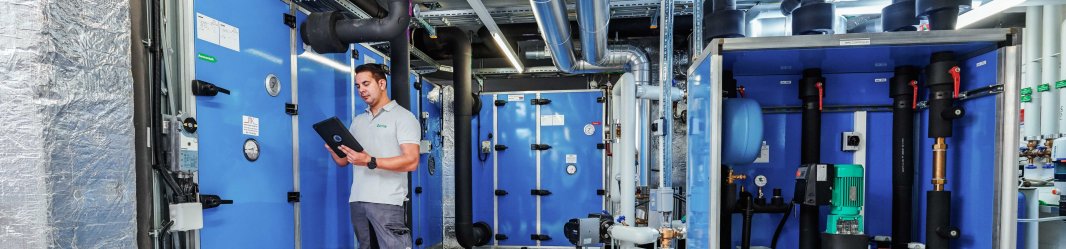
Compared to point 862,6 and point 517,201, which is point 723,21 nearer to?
point 862,6

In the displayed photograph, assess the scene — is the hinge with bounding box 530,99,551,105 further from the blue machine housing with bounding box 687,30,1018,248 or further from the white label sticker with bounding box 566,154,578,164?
the blue machine housing with bounding box 687,30,1018,248

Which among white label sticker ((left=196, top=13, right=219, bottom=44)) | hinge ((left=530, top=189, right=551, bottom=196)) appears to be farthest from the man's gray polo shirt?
hinge ((left=530, top=189, right=551, bottom=196))

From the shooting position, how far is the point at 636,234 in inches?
103

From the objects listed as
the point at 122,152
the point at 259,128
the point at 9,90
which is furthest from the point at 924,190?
the point at 9,90

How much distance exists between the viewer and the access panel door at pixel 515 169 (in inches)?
213

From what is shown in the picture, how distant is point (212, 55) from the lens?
2.06 meters

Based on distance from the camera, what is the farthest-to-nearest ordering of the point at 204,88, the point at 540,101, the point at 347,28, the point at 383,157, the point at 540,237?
the point at 540,237 → the point at 540,101 → the point at 383,157 → the point at 347,28 → the point at 204,88

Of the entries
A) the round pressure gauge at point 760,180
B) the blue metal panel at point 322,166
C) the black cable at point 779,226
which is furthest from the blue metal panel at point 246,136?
the black cable at point 779,226

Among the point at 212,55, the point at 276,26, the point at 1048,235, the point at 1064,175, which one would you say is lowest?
the point at 1048,235

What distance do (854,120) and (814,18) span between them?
769 mm

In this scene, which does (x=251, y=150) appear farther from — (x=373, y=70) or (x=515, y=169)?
(x=515, y=169)

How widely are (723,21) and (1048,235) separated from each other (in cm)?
386

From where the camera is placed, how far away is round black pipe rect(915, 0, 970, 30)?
88.1 inches

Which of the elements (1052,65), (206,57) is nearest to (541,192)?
(206,57)
